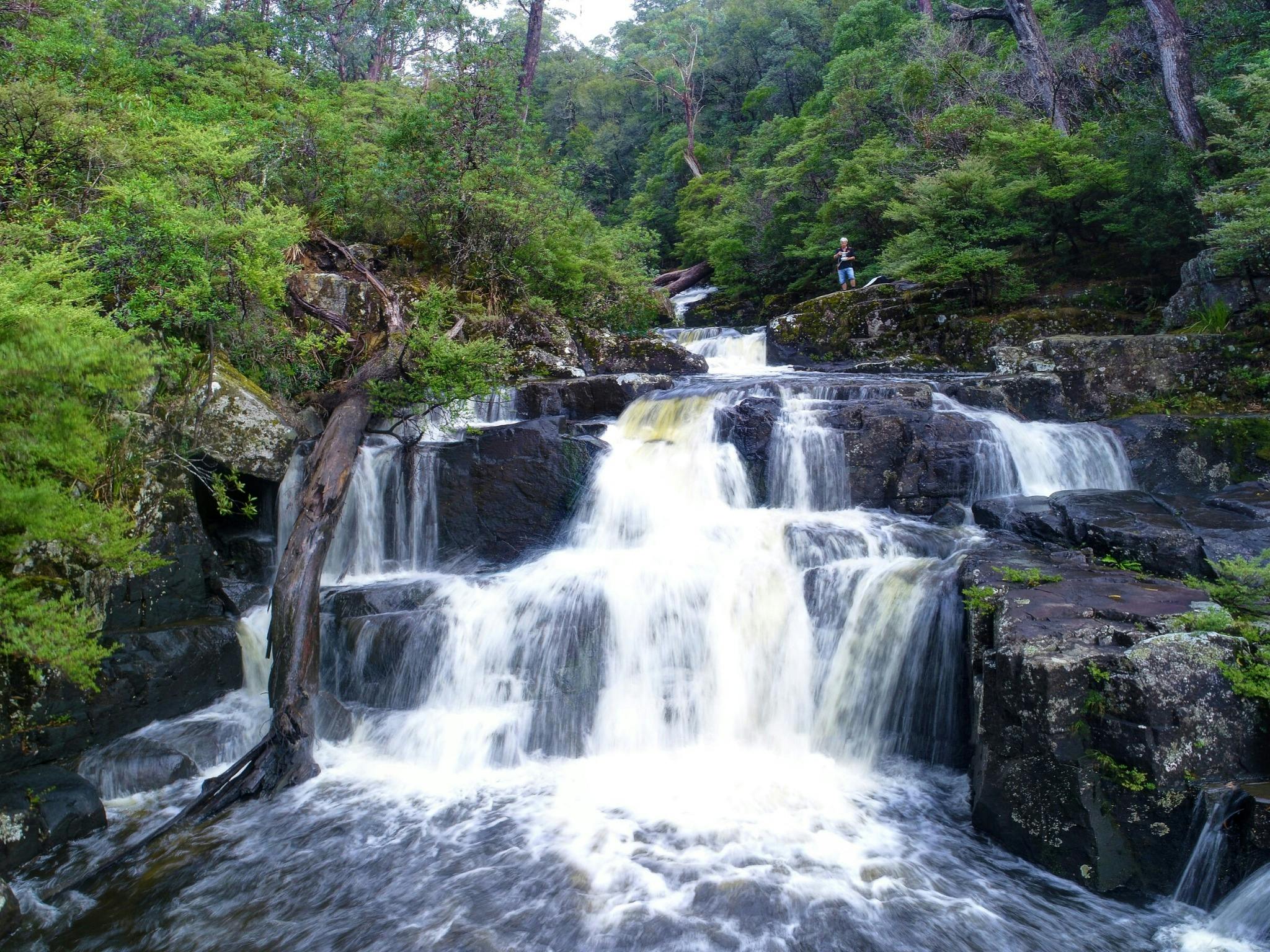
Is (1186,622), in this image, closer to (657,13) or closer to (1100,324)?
(1100,324)

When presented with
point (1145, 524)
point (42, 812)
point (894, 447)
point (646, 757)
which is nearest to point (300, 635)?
point (42, 812)

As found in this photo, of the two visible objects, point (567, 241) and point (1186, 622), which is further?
point (567, 241)

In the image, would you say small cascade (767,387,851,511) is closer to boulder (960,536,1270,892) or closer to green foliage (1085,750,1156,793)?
boulder (960,536,1270,892)

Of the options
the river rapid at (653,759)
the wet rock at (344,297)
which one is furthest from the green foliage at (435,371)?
the wet rock at (344,297)

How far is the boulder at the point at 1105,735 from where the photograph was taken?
436 cm

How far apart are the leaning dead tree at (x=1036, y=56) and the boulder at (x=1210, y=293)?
18.8 feet

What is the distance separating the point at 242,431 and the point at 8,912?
16.8 feet

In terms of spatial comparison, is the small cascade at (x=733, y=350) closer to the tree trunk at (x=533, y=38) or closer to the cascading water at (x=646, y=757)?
the cascading water at (x=646, y=757)

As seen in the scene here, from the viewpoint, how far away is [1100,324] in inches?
481

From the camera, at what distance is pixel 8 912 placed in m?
4.57

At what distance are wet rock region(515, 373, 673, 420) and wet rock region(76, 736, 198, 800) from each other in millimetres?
6338

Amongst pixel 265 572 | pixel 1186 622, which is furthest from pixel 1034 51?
pixel 265 572

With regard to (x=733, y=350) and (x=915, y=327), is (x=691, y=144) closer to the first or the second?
(x=733, y=350)

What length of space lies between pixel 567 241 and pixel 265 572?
344 inches
